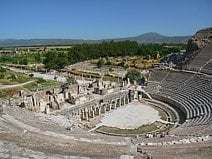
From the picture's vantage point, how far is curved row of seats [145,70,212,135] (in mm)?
30672

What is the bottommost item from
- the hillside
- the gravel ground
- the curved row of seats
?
the gravel ground

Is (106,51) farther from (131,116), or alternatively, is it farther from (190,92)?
(131,116)

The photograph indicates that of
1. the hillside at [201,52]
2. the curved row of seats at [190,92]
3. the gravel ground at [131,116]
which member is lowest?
the gravel ground at [131,116]

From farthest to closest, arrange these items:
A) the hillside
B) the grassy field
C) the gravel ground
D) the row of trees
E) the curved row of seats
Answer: the row of trees, the grassy field, the hillside, the gravel ground, the curved row of seats

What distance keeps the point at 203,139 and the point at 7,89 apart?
35.7 metres

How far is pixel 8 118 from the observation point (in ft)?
87.9

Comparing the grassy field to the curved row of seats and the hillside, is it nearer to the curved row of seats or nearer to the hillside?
the curved row of seats

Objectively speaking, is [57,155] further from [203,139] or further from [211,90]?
[211,90]

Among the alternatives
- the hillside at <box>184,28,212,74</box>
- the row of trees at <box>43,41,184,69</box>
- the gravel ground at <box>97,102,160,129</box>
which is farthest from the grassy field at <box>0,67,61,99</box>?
the row of trees at <box>43,41,184,69</box>

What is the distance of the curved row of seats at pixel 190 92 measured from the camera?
1208 inches

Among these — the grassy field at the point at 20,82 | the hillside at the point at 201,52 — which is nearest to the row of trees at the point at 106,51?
the grassy field at the point at 20,82

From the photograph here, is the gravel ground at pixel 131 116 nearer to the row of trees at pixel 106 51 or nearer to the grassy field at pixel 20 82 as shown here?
the grassy field at pixel 20 82

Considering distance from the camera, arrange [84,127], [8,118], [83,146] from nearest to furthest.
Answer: [83,146] → [8,118] → [84,127]

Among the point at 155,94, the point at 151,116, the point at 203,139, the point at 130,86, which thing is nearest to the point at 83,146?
the point at 203,139
